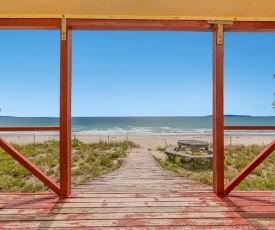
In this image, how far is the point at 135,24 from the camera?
2.66 m

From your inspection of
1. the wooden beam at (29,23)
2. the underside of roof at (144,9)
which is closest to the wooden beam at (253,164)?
the underside of roof at (144,9)

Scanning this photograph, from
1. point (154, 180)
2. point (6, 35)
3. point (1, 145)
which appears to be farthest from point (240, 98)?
point (1, 145)

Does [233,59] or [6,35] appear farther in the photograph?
[233,59]

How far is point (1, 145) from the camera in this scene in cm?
252

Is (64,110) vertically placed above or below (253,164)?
above

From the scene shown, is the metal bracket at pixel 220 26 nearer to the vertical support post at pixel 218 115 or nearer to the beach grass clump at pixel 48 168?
the vertical support post at pixel 218 115

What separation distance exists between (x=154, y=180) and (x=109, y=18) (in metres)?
2.90

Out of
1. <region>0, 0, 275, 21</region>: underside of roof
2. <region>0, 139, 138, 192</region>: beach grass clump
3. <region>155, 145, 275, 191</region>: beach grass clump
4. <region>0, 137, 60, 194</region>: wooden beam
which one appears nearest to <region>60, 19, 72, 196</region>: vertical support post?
<region>0, 137, 60, 194</region>: wooden beam

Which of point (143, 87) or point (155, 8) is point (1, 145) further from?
point (143, 87)

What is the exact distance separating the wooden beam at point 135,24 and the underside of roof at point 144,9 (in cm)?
4

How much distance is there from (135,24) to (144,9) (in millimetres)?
266

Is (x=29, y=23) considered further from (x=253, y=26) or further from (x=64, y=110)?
(x=253, y=26)

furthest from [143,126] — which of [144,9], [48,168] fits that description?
[144,9]

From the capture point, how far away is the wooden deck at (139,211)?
6.46 ft
